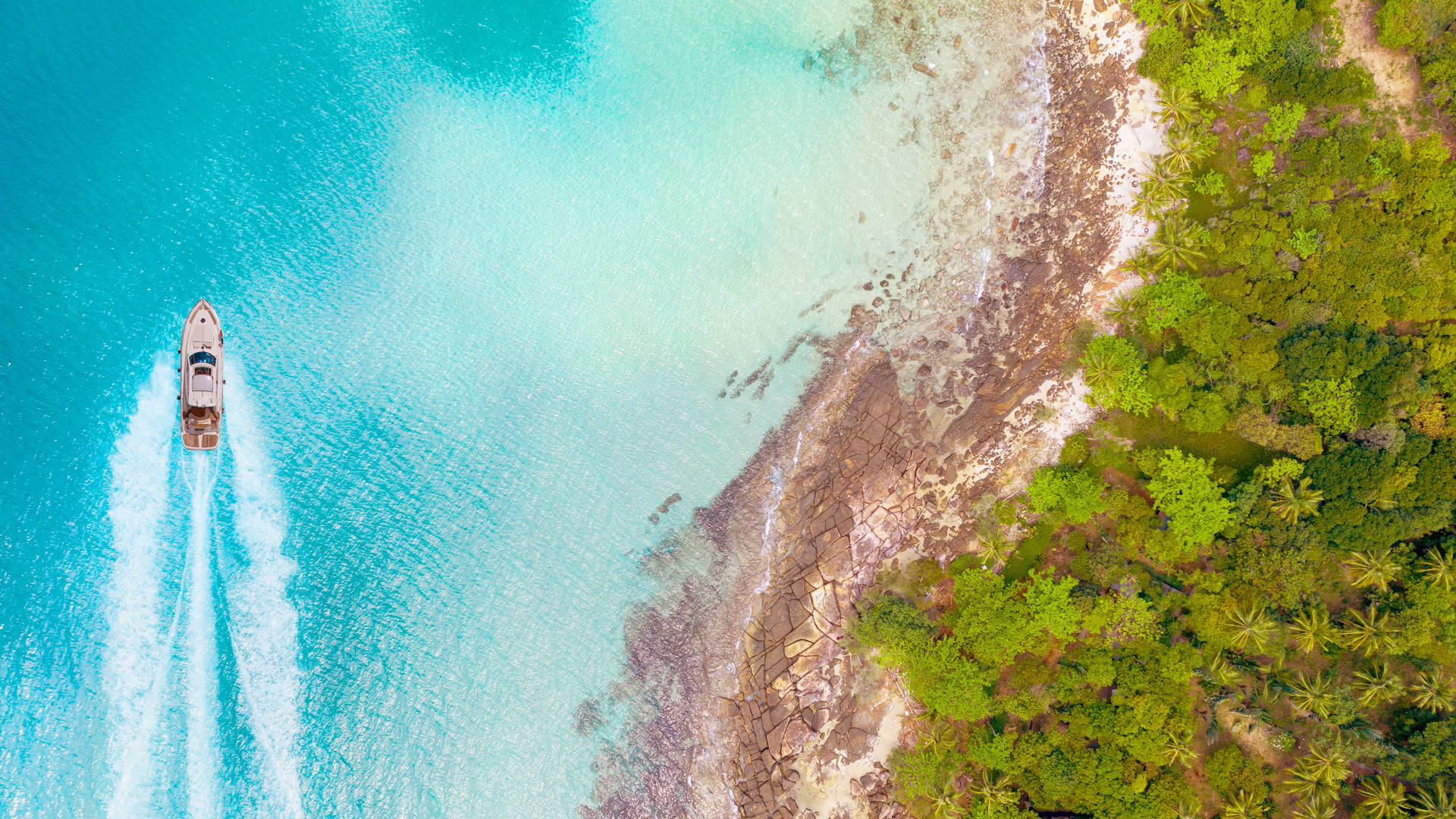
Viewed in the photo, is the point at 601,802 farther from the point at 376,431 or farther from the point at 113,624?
the point at 113,624

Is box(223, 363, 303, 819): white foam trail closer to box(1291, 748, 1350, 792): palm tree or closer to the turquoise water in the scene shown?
the turquoise water

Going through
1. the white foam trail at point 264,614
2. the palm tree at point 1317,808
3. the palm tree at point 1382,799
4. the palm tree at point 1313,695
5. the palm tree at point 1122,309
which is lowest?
the palm tree at point 1382,799

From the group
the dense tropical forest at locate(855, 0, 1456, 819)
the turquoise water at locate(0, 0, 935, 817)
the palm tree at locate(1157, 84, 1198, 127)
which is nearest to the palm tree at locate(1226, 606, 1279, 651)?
the dense tropical forest at locate(855, 0, 1456, 819)

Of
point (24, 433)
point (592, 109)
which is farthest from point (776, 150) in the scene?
point (24, 433)

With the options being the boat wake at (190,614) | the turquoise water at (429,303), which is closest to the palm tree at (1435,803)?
the turquoise water at (429,303)

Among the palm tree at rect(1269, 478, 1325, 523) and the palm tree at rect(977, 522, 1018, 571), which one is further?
the palm tree at rect(977, 522, 1018, 571)

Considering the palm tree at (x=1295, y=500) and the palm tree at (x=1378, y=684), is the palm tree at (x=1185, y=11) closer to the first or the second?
the palm tree at (x=1295, y=500)
